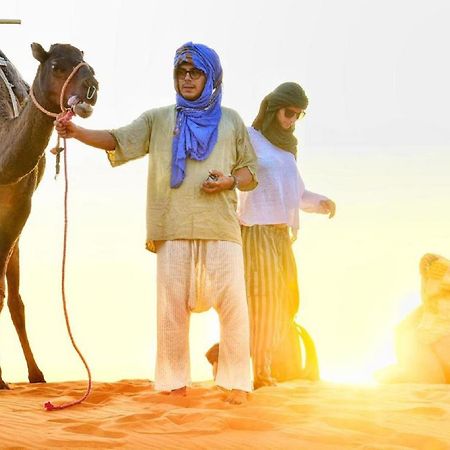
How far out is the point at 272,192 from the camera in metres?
7.10

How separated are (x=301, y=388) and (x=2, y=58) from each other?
431 centimetres

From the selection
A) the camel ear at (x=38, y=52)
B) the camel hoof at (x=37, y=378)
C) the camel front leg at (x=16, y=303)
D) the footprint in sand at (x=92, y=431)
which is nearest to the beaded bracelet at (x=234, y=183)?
the camel ear at (x=38, y=52)

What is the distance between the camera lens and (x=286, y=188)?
23.7 feet

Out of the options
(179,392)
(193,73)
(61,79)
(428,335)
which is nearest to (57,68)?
(61,79)

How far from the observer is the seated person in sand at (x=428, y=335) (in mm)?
9023

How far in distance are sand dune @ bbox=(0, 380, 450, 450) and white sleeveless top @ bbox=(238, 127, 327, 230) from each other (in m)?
1.52

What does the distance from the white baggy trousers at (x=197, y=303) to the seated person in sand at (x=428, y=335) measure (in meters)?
3.96

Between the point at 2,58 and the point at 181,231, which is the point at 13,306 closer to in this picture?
the point at 2,58

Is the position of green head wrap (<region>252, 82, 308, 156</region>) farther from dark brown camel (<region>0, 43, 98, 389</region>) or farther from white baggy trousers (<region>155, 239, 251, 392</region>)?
white baggy trousers (<region>155, 239, 251, 392</region>)

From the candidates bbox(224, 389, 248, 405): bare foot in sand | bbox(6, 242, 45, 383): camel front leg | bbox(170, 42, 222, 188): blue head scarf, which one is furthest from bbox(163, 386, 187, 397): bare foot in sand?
bbox(6, 242, 45, 383): camel front leg

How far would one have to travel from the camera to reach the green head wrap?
7.15 metres

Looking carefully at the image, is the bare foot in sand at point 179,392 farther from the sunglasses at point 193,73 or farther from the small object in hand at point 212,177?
the sunglasses at point 193,73

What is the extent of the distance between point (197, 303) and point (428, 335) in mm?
4517

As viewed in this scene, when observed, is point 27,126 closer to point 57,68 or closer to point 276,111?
point 57,68
